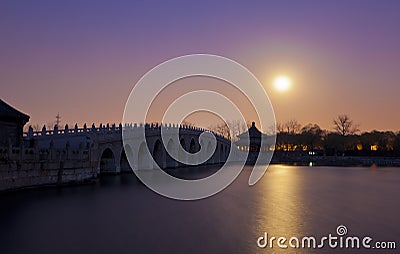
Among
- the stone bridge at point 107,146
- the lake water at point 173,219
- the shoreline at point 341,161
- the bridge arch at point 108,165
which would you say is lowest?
the lake water at point 173,219

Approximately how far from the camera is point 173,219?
42.2ft

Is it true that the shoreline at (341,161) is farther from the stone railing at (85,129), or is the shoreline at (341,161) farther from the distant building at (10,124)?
the distant building at (10,124)

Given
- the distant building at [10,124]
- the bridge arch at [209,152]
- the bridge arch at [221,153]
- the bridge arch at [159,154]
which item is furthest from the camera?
the bridge arch at [221,153]

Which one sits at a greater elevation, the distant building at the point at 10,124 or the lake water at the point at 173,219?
the distant building at the point at 10,124

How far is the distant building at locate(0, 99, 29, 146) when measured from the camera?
1791 cm

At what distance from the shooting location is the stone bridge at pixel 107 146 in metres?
20.0

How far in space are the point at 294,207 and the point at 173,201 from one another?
4733 millimetres

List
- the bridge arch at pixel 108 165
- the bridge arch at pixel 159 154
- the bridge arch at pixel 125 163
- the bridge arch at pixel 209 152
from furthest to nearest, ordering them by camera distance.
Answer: the bridge arch at pixel 209 152
the bridge arch at pixel 159 154
the bridge arch at pixel 125 163
the bridge arch at pixel 108 165

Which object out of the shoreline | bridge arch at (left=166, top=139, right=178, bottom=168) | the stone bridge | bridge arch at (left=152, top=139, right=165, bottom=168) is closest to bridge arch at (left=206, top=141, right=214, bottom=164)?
the stone bridge

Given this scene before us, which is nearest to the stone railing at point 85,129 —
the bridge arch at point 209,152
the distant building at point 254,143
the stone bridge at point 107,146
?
the stone bridge at point 107,146

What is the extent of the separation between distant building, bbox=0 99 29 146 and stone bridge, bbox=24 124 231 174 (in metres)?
1.43

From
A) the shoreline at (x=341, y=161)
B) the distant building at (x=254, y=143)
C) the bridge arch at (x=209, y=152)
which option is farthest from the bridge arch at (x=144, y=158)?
the distant building at (x=254, y=143)

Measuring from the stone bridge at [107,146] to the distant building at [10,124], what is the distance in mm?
1431

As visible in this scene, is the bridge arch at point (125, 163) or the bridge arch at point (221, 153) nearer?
the bridge arch at point (125, 163)
